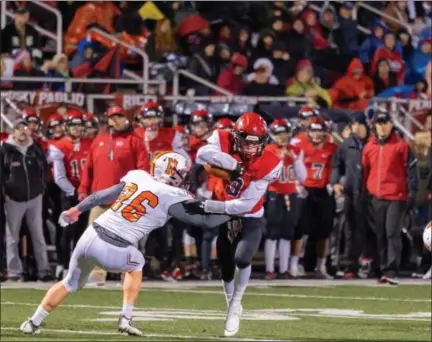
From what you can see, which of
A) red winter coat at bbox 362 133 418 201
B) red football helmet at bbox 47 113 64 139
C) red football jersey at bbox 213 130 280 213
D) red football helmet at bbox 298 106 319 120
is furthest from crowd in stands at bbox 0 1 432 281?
red football jersey at bbox 213 130 280 213

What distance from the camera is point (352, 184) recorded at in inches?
715

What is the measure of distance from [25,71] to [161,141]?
2814mm

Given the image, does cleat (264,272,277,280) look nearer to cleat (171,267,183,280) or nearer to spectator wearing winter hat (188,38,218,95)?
cleat (171,267,183,280)

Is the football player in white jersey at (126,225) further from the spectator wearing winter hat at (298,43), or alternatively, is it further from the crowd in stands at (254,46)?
the spectator wearing winter hat at (298,43)

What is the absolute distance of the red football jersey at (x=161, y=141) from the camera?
17.1 metres

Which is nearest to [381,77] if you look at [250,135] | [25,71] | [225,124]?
[225,124]

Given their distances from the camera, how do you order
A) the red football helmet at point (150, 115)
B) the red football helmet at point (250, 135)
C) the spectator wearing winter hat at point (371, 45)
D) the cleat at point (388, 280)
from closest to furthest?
the red football helmet at point (250, 135) < the red football helmet at point (150, 115) < the cleat at point (388, 280) < the spectator wearing winter hat at point (371, 45)

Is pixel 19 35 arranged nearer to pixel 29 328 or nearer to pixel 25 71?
pixel 25 71

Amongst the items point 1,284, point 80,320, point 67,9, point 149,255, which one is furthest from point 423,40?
point 80,320

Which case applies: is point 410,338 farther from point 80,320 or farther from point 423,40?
point 423,40

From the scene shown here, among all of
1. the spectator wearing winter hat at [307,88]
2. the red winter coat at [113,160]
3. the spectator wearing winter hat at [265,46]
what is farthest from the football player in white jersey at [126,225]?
the spectator wearing winter hat at [265,46]

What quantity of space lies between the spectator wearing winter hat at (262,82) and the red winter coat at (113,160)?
5212 mm

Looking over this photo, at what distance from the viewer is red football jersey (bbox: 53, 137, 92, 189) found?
672 inches

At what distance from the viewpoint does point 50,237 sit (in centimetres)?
1814
